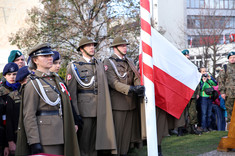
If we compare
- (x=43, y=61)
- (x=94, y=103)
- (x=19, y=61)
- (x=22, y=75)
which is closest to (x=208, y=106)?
(x=94, y=103)

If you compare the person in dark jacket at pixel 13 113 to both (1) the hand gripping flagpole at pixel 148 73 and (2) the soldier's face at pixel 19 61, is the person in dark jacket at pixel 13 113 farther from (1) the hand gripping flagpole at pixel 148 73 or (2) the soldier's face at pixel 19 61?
(1) the hand gripping flagpole at pixel 148 73

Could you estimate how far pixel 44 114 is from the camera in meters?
4.51

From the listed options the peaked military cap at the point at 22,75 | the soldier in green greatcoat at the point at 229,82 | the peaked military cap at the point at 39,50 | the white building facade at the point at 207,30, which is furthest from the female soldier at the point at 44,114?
the white building facade at the point at 207,30

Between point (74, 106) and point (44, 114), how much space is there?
1353 mm

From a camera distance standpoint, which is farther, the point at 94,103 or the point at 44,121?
the point at 94,103

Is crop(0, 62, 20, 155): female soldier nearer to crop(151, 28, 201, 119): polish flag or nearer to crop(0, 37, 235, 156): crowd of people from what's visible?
crop(0, 37, 235, 156): crowd of people

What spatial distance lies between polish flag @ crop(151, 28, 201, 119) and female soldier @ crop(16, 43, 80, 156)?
194 centimetres

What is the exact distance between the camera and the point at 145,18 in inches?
180

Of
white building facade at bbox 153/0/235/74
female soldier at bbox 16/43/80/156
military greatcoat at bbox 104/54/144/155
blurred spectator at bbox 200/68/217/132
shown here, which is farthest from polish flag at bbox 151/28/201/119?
white building facade at bbox 153/0/235/74

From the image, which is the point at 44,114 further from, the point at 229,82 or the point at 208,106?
the point at 208,106

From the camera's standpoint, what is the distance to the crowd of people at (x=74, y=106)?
4.46m

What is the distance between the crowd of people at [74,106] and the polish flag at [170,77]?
432 mm

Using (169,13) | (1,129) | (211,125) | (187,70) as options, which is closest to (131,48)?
(211,125)

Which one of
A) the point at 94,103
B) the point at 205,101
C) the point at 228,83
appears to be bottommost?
the point at 205,101
